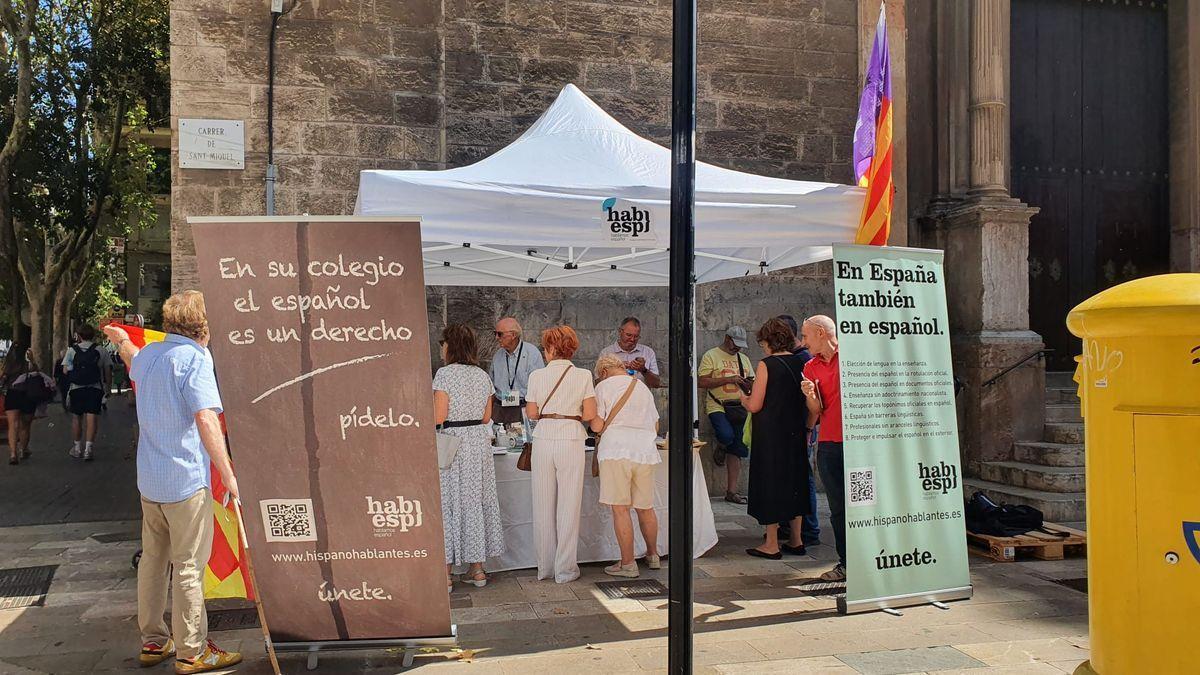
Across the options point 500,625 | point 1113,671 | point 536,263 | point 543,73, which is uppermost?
point 543,73

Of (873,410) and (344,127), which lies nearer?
(873,410)

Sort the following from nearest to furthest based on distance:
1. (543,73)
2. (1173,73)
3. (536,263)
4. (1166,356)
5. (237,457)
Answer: (1166,356)
(237,457)
(536,263)
(543,73)
(1173,73)

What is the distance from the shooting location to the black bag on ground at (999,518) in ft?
23.2

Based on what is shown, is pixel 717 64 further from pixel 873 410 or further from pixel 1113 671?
pixel 1113 671

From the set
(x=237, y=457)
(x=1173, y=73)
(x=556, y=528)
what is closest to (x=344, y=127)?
(x=556, y=528)

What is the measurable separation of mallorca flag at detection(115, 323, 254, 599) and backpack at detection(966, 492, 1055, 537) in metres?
5.15

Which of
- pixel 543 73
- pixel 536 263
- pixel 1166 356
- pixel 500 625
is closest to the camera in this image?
pixel 1166 356

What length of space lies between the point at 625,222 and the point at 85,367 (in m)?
9.31

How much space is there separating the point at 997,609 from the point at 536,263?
4620 mm

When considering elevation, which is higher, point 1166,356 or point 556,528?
point 1166,356

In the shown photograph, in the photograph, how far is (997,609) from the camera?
5531 millimetres

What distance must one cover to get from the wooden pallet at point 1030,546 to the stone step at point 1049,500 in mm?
1017

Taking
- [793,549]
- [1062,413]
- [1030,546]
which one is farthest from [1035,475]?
[793,549]

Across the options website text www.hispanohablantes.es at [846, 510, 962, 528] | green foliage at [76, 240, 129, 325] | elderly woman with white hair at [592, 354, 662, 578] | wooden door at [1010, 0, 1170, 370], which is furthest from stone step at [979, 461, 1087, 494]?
green foliage at [76, 240, 129, 325]
